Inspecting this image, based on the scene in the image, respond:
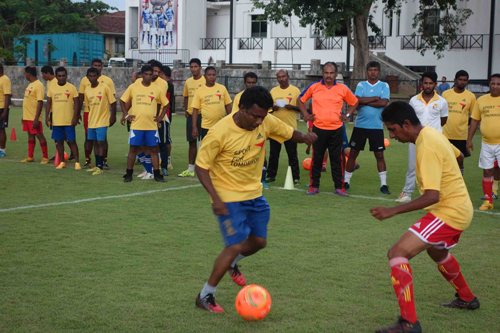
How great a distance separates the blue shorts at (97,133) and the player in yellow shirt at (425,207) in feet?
27.9

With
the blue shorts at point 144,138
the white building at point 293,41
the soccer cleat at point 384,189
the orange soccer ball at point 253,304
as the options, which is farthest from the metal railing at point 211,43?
the orange soccer ball at point 253,304

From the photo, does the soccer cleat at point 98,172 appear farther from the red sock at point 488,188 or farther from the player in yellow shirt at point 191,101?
the red sock at point 488,188

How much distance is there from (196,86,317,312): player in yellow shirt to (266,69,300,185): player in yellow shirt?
19.9 ft

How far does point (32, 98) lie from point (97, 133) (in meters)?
2.87

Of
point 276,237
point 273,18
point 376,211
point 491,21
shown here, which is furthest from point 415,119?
point 491,21

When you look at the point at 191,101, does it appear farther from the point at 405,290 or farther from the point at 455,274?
the point at 405,290

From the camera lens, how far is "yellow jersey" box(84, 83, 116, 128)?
11.9 meters

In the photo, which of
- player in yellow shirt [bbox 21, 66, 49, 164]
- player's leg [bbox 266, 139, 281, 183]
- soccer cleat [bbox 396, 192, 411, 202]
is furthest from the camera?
player in yellow shirt [bbox 21, 66, 49, 164]

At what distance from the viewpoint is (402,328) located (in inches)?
167

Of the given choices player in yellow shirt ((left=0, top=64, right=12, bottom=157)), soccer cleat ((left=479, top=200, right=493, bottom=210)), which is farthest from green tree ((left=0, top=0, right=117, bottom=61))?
soccer cleat ((left=479, top=200, right=493, bottom=210))

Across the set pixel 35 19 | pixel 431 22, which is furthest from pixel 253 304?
pixel 35 19

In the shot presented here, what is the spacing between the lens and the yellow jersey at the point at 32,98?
13281mm

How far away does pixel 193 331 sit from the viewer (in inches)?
170

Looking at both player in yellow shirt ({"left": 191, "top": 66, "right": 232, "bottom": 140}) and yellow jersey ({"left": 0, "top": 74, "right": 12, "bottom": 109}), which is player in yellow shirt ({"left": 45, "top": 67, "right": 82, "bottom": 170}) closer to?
yellow jersey ({"left": 0, "top": 74, "right": 12, "bottom": 109})
